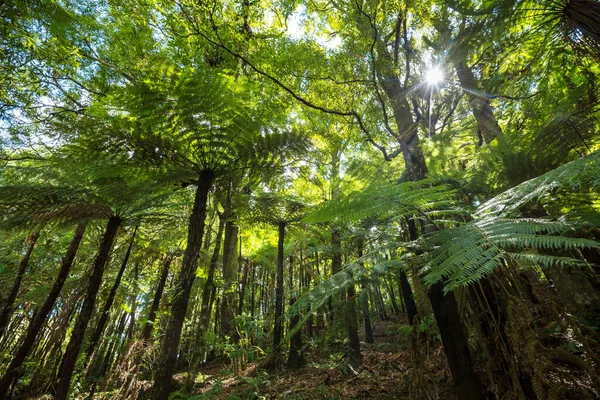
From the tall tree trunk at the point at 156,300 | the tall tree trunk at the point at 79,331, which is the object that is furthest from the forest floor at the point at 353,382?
the tall tree trunk at the point at 156,300

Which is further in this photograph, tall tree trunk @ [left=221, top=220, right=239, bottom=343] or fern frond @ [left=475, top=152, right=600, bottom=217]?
tall tree trunk @ [left=221, top=220, right=239, bottom=343]

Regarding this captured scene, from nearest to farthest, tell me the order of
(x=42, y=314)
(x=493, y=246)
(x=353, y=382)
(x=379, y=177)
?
(x=493, y=246) < (x=353, y=382) < (x=42, y=314) < (x=379, y=177)

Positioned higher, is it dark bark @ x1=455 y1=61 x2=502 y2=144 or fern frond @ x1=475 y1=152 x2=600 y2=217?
dark bark @ x1=455 y1=61 x2=502 y2=144

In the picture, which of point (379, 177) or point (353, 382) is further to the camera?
point (379, 177)

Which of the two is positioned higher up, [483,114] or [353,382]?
[483,114]

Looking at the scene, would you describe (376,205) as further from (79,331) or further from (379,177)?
(79,331)

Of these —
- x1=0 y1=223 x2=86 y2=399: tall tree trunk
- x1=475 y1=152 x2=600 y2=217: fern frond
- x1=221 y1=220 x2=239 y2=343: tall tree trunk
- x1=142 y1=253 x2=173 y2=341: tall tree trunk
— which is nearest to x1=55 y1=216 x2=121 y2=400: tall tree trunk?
x1=0 y1=223 x2=86 y2=399: tall tree trunk

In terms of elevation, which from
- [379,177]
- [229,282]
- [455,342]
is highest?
[379,177]

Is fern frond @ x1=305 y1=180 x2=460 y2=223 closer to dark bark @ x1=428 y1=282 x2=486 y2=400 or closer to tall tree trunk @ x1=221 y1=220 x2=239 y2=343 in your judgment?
dark bark @ x1=428 y1=282 x2=486 y2=400

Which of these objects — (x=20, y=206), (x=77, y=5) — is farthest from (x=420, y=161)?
(x=77, y=5)

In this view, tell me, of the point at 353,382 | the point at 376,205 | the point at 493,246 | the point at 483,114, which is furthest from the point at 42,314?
the point at 483,114

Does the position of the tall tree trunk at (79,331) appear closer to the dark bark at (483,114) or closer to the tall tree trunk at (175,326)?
the tall tree trunk at (175,326)

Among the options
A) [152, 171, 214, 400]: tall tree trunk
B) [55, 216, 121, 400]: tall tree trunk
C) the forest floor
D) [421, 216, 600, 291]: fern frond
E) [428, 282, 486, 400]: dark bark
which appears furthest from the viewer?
[55, 216, 121, 400]: tall tree trunk

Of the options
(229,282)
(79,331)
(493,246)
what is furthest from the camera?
(229,282)
